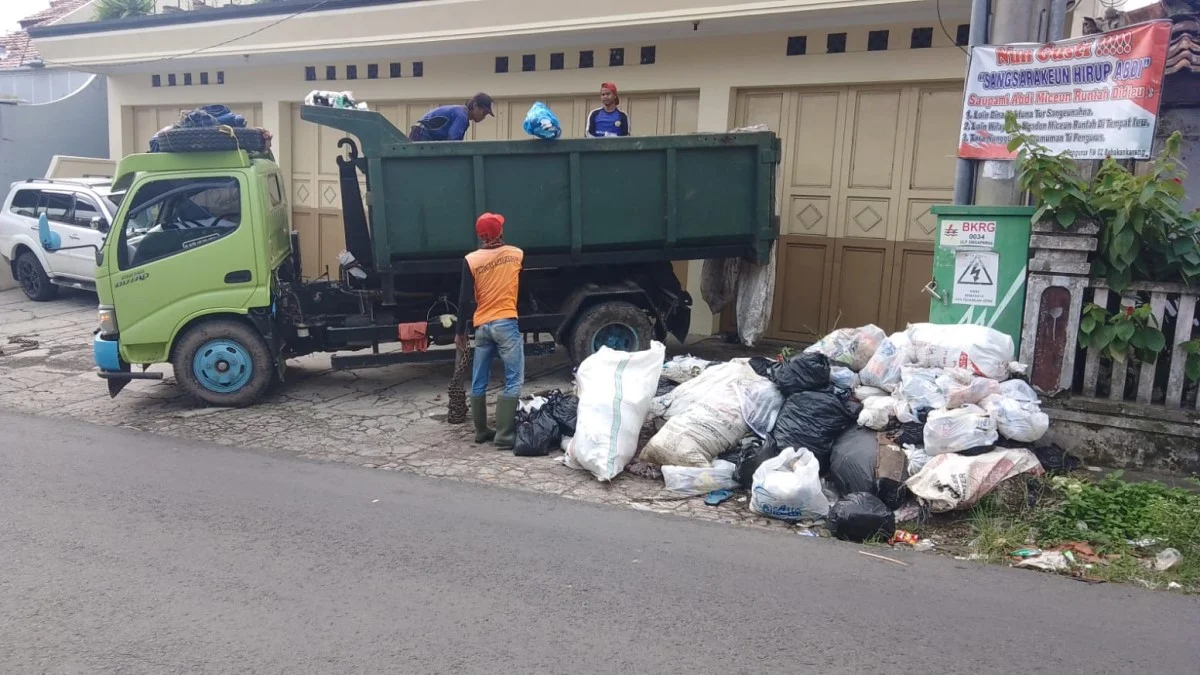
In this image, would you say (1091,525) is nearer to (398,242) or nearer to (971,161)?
(971,161)

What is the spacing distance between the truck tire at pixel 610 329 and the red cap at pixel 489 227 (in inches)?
72.7

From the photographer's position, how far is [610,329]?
8750 millimetres

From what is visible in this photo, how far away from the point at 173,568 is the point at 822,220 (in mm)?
7719

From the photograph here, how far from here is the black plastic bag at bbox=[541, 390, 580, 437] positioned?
6.95 metres

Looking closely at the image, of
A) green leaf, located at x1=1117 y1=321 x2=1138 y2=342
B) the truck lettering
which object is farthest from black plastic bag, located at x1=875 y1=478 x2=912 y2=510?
the truck lettering

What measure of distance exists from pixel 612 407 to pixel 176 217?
4.32 m

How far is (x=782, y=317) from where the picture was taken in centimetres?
1059

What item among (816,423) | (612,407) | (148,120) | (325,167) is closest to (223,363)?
(612,407)

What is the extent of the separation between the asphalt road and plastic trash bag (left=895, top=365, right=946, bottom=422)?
4.30 ft

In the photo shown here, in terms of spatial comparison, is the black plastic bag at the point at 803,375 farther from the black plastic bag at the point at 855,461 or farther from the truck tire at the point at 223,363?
the truck tire at the point at 223,363

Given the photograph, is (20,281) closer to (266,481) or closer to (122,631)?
(266,481)

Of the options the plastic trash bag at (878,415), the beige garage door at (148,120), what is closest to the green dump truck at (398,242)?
the plastic trash bag at (878,415)

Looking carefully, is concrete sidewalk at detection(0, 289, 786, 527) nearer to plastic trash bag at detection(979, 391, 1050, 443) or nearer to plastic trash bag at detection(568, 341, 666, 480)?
plastic trash bag at detection(568, 341, 666, 480)

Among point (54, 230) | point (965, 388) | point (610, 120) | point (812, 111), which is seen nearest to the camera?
point (965, 388)
